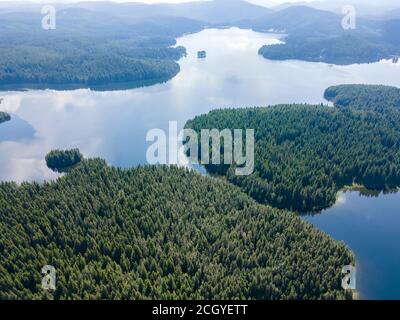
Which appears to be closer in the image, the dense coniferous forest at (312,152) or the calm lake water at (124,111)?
the dense coniferous forest at (312,152)

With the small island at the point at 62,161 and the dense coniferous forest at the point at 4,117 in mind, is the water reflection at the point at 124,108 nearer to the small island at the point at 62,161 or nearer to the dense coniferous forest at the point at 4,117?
the small island at the point at 62,161

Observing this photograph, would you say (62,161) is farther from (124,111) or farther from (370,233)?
(370,233)

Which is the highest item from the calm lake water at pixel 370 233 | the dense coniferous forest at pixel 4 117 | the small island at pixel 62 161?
the dense coniferous forest at pixel 4 117

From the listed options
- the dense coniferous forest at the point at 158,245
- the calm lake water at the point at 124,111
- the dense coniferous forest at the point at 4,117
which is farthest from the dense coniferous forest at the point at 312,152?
the dense coniferous forest at the point at 4,117

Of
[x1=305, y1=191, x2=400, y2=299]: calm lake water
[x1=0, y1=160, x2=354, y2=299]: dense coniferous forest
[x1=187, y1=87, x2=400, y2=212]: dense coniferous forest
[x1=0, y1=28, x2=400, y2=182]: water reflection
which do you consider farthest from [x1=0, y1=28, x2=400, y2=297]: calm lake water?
[x1=0, y1=160, x2=354, y2=299]: dense coniferous forest

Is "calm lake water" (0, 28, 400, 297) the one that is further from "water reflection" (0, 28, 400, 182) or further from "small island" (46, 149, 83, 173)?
"small island" (46, 149, 83, 173)

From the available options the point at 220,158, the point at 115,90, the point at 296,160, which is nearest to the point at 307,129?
the point at 296,160
